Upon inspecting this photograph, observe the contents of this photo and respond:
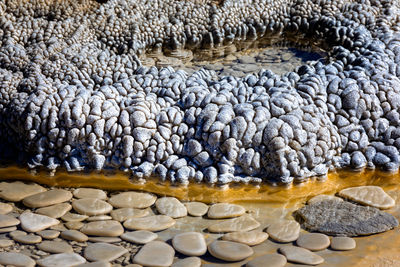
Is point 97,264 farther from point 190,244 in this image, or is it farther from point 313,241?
point 313,241

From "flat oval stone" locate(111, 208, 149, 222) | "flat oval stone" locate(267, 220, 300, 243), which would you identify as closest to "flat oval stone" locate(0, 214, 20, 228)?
"flat oval stone" locate(111, 208, 149, 222)

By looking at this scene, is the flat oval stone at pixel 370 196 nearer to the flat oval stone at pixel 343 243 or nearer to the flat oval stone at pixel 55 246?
the flat oval stone at pixel 343 243

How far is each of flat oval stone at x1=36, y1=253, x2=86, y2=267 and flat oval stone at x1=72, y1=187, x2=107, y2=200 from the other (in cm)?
39

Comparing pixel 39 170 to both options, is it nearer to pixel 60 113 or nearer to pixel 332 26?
pixel 60 113

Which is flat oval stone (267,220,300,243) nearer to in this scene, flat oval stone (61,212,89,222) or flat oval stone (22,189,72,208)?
flat oval stone (61,212,89,222)

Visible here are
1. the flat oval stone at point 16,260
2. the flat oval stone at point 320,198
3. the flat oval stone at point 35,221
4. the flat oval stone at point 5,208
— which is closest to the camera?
the flat oval stone at point 16,260

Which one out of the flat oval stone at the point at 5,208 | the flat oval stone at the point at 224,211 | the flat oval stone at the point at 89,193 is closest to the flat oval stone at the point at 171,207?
the flat oval stone at the point at 224,211

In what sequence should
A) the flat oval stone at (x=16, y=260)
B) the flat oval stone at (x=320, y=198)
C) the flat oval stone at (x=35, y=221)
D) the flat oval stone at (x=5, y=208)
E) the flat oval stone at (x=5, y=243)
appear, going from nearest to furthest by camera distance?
1. the flat oval stone at (x=16, y=260)
2. the flat oval stone at (x=5, y=243)
3. the flat oval stone at (x=35, y=221)
4. the flat oval stone at (x=5, y=208)
5. the flat oval stone at (x=320, y=198)

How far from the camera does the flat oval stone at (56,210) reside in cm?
201

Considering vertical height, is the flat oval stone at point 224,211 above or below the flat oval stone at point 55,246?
above

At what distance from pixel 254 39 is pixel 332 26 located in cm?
45

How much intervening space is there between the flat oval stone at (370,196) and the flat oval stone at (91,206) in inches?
35.4

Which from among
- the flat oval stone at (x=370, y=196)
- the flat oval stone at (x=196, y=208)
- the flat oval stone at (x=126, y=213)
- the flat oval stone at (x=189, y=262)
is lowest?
the flat oval stone at (x=189, y=262)

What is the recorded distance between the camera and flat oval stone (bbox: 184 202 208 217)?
6.76 ft
